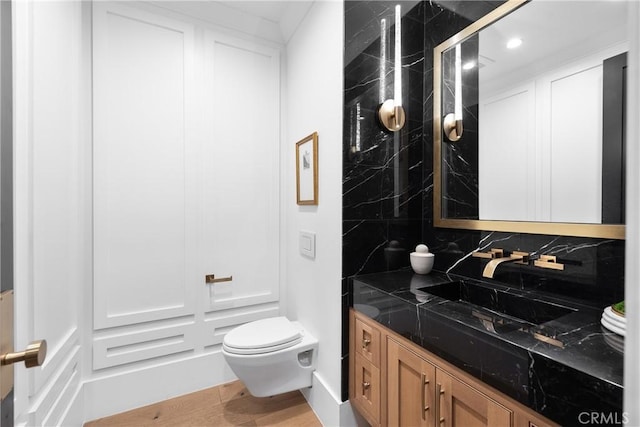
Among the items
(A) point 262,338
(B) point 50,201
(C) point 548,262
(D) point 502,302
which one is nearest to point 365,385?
(A) point 262,338

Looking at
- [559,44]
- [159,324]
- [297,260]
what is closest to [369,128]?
[559,44]

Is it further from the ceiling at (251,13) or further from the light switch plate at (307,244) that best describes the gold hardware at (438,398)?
the ceiling at (251,13)

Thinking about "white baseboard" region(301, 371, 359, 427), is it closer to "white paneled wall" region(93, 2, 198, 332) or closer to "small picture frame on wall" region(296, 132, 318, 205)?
"white paneled wall" region(93, 2, 198, 332)

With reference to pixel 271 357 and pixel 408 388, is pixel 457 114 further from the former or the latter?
pixel 271 357

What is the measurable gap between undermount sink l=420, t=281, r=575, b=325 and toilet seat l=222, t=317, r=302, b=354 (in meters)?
0.89

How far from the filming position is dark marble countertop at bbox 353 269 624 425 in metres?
0.69

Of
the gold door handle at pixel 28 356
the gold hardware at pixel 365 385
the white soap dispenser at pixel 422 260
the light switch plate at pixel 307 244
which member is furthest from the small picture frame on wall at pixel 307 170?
the gold door handle at pixel 28 356

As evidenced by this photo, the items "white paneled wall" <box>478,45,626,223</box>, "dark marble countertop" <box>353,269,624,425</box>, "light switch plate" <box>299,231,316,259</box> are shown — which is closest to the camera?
"dark marble countertop" <box>353,269,624,425</box>

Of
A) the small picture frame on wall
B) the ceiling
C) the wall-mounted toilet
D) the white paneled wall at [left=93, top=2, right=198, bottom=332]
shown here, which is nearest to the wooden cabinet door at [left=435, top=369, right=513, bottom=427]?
the wall-mounted toilet

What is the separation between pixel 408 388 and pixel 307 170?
1331 millimetres

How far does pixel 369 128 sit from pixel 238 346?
1.46 m

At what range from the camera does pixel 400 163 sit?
1741 millimetres

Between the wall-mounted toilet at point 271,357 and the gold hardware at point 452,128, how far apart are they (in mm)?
1504

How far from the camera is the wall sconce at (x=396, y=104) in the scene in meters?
1.62
